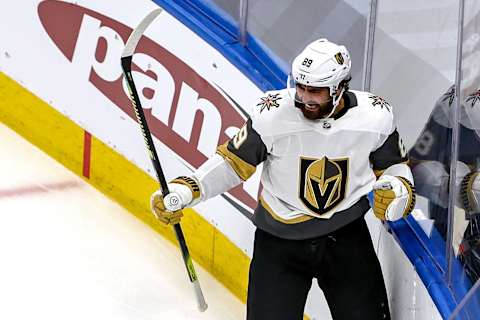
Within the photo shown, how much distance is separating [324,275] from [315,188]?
0.26 m

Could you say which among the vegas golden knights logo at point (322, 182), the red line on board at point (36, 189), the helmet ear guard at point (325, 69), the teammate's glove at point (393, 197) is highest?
the red line on board at point (36, 189)

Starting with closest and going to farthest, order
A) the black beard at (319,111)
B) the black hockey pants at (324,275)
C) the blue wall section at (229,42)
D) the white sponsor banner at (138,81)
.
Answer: the black beard at (319,111)
the black hockey pants at (324,275)
the blue wall section at (229,42)
the white sponsor banner at (138,81)

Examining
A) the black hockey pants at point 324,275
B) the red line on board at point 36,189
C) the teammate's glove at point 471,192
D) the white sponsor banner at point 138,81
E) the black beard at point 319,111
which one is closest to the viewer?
the teammate's glove at point 471,192

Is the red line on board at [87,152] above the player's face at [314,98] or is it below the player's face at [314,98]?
above

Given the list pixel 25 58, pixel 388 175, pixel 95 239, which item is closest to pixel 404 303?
pixel 388 175

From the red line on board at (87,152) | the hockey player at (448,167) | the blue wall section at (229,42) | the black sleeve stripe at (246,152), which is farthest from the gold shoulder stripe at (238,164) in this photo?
the red line on board at (87,152)

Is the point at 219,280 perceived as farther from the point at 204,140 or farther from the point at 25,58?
the point at 25,58

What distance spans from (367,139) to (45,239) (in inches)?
69.5

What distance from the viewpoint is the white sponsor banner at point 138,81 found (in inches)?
154

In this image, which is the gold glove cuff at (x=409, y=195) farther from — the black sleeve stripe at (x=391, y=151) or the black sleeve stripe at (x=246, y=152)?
the black sleeve stripe at (x=246, y=152)

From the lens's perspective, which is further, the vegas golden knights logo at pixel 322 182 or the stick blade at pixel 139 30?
the stick blade at pixel 139 30

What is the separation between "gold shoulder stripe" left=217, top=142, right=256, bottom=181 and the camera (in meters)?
3.11

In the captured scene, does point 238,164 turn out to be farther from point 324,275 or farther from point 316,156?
point 324,275

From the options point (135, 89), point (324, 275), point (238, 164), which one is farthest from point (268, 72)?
point (324, 275)
